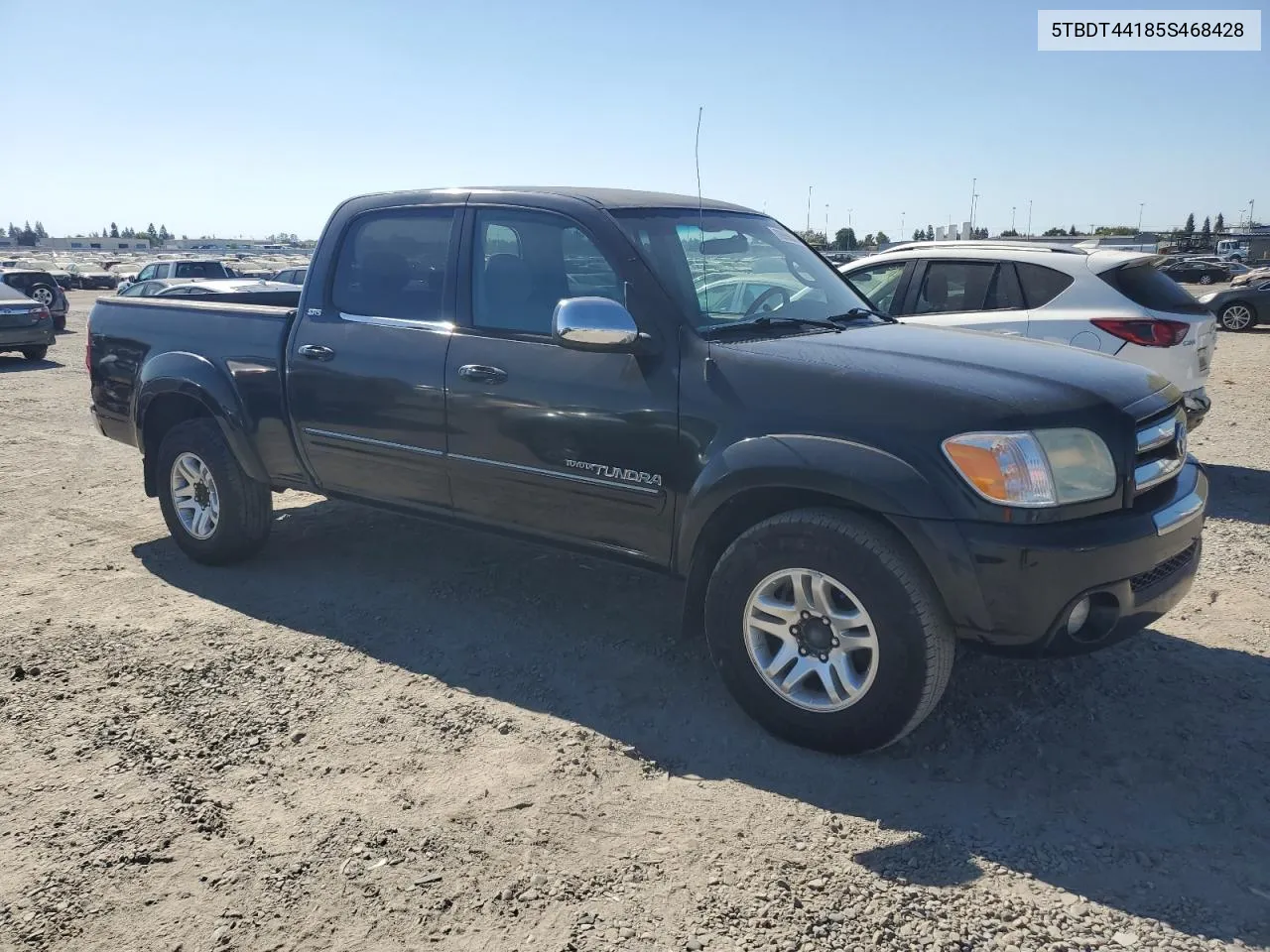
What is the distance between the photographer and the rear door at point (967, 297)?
7.07 m

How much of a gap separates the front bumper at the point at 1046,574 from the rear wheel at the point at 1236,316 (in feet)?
70.1

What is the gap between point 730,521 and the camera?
3.59 metres

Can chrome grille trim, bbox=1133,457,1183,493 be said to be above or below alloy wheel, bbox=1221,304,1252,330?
above

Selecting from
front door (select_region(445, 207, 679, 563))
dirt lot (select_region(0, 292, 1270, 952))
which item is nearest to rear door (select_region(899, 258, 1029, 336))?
dirt lot (select_region(0, 292, 1270, 952))

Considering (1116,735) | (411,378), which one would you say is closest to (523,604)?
(411,378)

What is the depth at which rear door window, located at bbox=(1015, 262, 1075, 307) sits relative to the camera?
6926 millimetres

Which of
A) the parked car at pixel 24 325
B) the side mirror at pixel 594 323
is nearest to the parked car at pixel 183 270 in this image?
the parked car at pixel 24 325

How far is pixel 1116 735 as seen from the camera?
11.5 ft

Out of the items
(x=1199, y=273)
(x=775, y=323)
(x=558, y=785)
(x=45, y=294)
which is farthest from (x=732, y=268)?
(x=1199, y=273)

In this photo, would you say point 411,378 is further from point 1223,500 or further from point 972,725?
point 1223,500

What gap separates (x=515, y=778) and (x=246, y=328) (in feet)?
9.75

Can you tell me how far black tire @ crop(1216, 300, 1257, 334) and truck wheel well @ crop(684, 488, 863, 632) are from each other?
850 inches

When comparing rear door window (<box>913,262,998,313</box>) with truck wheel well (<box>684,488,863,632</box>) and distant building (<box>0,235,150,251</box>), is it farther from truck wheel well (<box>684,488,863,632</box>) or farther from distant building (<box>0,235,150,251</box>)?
distant building (<box>0,235,150,251</box>)

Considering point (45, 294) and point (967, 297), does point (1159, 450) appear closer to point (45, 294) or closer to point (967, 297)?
point (967, 297)
